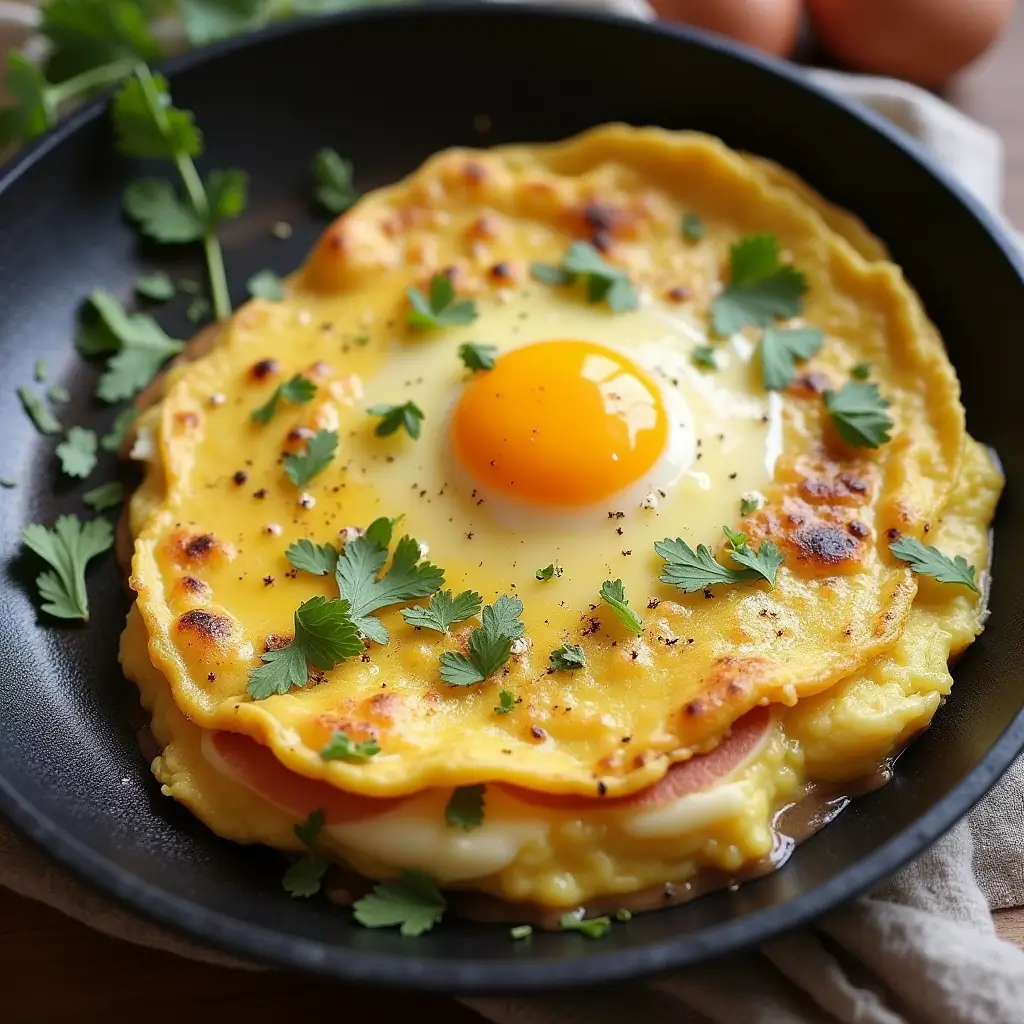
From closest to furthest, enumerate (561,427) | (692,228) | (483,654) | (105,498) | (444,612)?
(483,654) < (444,612) < (561,427) < (105,498) < (692,228)

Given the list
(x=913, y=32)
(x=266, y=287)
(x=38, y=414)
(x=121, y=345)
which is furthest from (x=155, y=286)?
(x=913, y=32)

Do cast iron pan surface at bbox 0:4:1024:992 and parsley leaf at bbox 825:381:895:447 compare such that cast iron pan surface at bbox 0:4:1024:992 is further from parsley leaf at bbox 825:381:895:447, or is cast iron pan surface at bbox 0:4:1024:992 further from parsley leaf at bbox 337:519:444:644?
parsley leaf at bbox 337:519:444:644

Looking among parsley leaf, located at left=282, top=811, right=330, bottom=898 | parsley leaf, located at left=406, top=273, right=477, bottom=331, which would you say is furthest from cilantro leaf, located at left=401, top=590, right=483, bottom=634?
parsley leaf, located at left=406, top=273, right=477, bottom=331

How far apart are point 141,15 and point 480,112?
58.3 inches

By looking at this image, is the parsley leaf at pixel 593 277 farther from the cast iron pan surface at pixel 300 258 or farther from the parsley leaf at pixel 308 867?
the parsley leaf at pixel 308 867

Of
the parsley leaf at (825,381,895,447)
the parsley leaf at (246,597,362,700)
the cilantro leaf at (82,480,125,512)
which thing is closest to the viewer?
the parsley leaf at (246,597,362,700)

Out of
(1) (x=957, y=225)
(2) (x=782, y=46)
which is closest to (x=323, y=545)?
(1) (x=957, y=225)

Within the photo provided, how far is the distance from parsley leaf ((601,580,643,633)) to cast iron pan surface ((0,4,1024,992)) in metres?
0.79

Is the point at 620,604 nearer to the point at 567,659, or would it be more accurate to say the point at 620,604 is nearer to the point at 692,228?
the point at 567,659

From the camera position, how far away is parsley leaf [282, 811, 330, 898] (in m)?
3.32

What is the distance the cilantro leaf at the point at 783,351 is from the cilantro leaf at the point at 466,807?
69.0 inches

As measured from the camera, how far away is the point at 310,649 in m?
3.53

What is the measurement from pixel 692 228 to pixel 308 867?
2.70 metres

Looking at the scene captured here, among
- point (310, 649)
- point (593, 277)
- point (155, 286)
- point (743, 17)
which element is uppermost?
point (743, 17)
